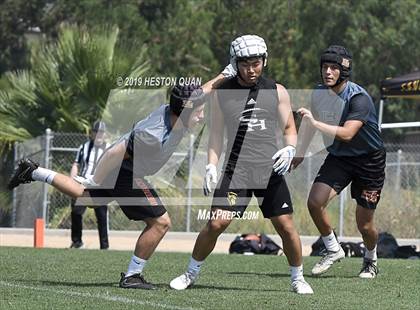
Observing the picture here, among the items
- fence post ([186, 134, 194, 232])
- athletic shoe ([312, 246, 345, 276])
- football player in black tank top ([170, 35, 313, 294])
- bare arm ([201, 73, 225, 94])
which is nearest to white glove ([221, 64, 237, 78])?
bare arm ([201, 73, 225, 94])

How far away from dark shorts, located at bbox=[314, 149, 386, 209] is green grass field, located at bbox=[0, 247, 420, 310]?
87 centimetres

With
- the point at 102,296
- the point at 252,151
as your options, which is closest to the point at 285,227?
the point at 252,151

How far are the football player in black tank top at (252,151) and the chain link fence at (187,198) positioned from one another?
11910 mm

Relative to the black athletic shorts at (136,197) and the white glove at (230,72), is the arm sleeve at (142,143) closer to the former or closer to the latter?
the black athletic shorts at (136,197)

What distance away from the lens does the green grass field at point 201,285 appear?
8.05m

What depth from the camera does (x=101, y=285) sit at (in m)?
9.39

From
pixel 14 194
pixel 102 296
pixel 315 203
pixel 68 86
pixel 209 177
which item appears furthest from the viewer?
pixel 68 86

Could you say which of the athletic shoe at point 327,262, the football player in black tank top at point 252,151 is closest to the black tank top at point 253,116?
the football player in black tank top at point 252,151

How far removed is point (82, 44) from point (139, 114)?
1922mm

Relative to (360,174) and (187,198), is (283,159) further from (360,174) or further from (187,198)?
(187,198)

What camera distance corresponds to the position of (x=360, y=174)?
35.1 ft

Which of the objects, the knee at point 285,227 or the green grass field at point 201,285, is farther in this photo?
the knee at point 285,227

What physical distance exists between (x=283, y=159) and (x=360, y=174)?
2176 mm

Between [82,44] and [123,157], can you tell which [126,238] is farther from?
[123,157]
